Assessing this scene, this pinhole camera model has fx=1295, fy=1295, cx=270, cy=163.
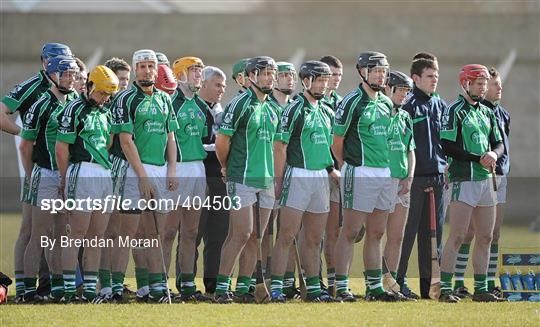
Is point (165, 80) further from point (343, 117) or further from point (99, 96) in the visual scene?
point (343, 117)

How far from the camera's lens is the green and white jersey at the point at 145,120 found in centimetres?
1090

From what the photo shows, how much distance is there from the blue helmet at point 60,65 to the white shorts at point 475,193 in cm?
356

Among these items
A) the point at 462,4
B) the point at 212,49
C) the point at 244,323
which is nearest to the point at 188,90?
the point at 244,323

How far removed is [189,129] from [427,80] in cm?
221

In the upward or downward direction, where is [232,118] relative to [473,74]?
downward

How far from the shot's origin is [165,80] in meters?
11.6

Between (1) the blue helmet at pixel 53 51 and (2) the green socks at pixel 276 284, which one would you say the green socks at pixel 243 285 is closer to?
(2) the green socks at pixel 276 284

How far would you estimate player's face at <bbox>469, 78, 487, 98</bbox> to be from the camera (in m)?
11.7

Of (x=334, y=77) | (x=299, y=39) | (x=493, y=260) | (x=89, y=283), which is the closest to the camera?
(x=89, y=283)

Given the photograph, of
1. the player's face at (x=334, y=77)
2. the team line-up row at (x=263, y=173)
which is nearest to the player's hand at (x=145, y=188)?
the team line-up row at (x=263, y=173)

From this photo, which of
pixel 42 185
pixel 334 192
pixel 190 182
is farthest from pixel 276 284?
pixel 42 185

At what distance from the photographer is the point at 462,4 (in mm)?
40188

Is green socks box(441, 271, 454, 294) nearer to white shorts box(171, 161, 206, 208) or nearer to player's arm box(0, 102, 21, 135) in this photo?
white shorts box(171, 161, 206, 208)

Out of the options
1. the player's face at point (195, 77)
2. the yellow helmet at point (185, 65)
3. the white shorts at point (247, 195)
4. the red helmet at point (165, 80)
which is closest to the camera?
the white shorts at point (247, 195)
